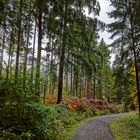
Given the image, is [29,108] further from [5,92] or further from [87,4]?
[87,4]

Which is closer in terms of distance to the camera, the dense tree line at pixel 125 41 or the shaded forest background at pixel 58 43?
the shaded forest background at pixel 58 43

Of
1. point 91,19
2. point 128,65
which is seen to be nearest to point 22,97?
point 91,19

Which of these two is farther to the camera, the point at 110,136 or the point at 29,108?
the point at 110,136

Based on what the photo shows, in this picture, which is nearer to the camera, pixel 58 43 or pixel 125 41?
pixel 58 43

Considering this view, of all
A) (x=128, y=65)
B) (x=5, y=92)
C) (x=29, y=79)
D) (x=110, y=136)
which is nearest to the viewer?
(x=5, y=92)

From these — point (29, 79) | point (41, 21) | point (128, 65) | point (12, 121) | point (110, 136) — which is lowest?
point (110, 136)

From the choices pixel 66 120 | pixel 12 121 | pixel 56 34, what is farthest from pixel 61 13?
pixel 12 121

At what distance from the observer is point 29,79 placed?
1028 centimetres

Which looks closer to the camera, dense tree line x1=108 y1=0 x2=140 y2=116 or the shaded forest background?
the shaded forest background

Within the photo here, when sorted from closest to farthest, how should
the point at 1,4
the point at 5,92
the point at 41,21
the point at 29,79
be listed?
the point at 5,92
the point at 29,79
the point at 1,4
the point at 41,21

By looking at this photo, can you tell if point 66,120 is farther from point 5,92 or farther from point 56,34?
point 5,92

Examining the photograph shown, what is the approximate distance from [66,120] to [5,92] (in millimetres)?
9026

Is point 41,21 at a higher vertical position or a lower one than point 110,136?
higher

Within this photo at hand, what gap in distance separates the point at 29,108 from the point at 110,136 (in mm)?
6212
